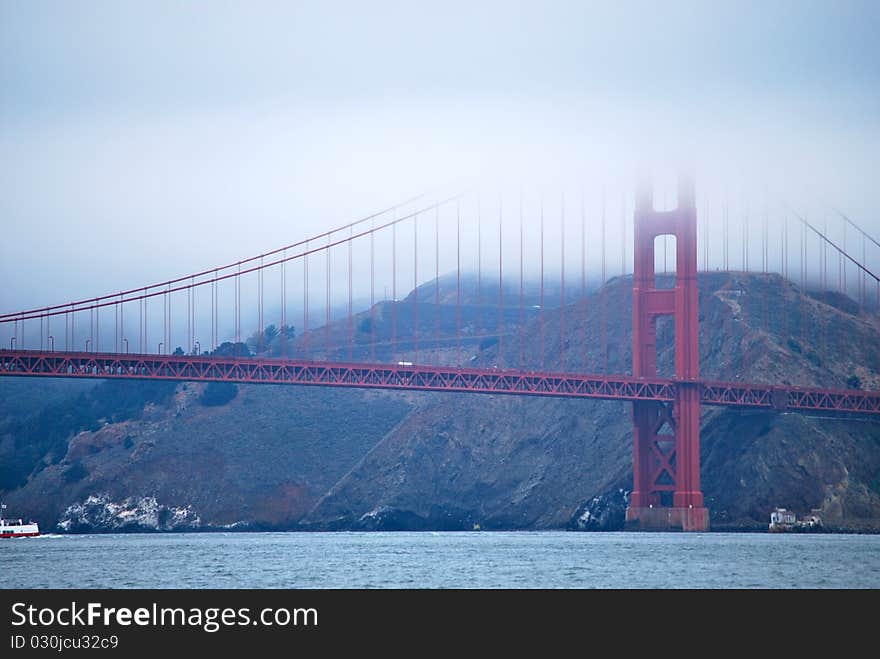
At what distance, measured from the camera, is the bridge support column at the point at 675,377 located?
87.9 m

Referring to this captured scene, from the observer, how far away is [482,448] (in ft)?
385

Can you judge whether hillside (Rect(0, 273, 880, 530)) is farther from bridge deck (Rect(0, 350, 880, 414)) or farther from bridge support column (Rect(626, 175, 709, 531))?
bridge deck (Rect(0, 350, 880, 414))

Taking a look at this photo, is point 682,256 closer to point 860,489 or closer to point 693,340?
point 693,340

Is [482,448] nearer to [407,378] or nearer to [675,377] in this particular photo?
[675,377]

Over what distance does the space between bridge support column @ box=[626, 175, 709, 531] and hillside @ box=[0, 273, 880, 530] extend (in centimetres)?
599

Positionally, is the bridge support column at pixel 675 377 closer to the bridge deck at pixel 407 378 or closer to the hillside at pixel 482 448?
the bridge deck at pixel 407 378

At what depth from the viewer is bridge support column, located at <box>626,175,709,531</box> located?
3462 inches

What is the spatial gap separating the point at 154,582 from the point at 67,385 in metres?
135

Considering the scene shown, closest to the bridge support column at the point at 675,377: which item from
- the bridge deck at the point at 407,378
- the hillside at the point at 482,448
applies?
the bridge deck at the point at 407,378

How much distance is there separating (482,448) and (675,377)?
3029 centimetres

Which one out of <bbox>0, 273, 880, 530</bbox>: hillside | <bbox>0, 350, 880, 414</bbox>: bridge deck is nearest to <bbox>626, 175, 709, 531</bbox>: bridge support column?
<bbox>0, 350, 880, 414</bbox>: bridge deck

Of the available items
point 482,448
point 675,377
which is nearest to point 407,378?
point 675,377
